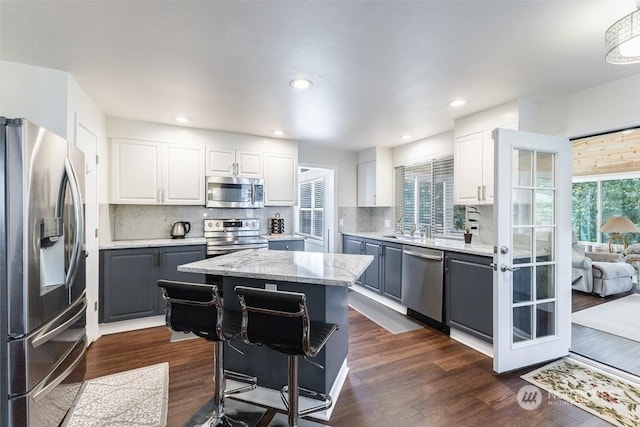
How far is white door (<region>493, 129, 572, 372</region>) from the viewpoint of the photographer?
7.89 feet

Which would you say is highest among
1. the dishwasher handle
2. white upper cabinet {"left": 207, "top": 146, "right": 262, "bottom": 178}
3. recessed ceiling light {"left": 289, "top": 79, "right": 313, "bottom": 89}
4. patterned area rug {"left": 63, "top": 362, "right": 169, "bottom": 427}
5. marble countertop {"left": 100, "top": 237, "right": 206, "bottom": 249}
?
recessed ceiling light {"left": 289, "top": 79, "right": 313, "bottom": 89}

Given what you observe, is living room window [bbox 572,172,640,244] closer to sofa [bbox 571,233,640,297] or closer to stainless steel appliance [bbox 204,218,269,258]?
sofa [bbox 571,233,640,297]

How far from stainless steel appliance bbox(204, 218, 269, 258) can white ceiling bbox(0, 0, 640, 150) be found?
1.65 m

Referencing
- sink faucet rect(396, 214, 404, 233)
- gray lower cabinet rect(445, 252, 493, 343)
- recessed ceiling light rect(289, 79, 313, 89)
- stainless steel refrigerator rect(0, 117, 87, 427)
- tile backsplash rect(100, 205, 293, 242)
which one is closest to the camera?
stainless steel refrigerator rect(0, 117, 87, 427)

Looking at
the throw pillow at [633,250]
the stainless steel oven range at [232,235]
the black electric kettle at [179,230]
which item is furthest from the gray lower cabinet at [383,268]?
the throw pillow at [633,250]

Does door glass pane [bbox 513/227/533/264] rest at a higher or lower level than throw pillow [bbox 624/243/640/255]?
higher

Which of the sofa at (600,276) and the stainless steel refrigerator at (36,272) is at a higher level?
the stainless steel refrigerator at (36,272)

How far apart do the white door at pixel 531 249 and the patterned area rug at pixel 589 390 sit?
0.44 ft

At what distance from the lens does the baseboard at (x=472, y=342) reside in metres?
2.77

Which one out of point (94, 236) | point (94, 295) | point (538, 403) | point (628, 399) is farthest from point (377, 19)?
point (94, 295)

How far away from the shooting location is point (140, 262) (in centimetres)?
329

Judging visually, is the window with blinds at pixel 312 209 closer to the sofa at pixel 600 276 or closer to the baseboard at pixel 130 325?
the baseboard at pixel 130 325

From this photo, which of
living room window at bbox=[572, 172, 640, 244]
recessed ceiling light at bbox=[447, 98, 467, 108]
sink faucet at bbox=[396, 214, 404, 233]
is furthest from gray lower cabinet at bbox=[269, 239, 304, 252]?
living room window at bbox=[572, 172, 640, 244]

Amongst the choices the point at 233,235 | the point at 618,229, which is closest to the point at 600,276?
the point at 618,229
